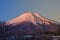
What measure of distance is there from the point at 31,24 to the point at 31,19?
6 centimetres

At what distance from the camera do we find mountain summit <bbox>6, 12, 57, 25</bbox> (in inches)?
67.9

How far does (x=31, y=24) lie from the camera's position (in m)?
1.73

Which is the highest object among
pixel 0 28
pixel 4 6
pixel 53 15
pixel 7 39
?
pixel 4 6

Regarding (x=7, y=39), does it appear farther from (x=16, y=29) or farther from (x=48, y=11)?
(x=48, y=11)

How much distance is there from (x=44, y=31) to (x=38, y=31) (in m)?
0.06

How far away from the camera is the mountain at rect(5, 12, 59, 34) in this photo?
1718 millimetres

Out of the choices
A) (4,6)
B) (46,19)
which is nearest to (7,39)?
(4,6)

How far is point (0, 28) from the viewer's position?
68.3 inches

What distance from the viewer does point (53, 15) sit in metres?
1.75

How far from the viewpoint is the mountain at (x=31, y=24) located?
172 centimetres

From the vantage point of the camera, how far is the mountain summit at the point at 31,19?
1725mm

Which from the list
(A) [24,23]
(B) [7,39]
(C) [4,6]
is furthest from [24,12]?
(B) [7,39]

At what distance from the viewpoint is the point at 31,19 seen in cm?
174

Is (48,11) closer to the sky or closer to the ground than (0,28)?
closer to the sky
